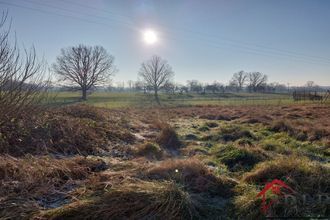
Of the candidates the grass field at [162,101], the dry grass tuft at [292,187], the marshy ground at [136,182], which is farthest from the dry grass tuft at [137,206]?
the grass field at [162,101]

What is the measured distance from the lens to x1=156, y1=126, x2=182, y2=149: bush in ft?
27.3

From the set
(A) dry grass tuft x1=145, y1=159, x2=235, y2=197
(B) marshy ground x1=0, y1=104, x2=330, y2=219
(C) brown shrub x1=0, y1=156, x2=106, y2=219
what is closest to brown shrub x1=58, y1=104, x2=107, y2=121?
(B) marshy ground x1=0, y1=104, x2=330, y2=219

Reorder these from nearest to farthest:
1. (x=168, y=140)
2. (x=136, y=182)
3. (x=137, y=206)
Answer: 1. (x=137, y=206)
2. (x=136, y=182)
3. (x=168, y=140)

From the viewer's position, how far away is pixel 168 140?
857 cm

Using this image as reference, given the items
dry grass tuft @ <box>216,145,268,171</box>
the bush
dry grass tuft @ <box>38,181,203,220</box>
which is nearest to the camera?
dry grass tuft @ <box>38,181,203,220</box>

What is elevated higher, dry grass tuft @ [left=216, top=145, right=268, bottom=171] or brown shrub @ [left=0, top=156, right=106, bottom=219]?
brown shrub @ [left=0, top=156, right=106, bottom=219]

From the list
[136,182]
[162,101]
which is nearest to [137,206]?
[136,182]

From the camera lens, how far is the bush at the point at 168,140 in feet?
27.3

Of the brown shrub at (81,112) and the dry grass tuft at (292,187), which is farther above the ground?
the brown shrub at (81,112)

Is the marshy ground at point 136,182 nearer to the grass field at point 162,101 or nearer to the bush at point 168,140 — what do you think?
the bush at point 168,140

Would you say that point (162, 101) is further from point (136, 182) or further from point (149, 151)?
point (136, 182)

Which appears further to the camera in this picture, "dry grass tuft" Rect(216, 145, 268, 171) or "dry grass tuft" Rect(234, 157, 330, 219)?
"dry grass tuft" Rect(216, 145, 268, 171)

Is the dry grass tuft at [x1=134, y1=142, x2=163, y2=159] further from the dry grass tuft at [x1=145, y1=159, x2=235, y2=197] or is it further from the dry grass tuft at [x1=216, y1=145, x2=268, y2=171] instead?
the dry grass tuft at [x1=145, y1=159, x2=235, y2=197]

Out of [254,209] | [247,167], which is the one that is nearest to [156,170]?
[254,209]
